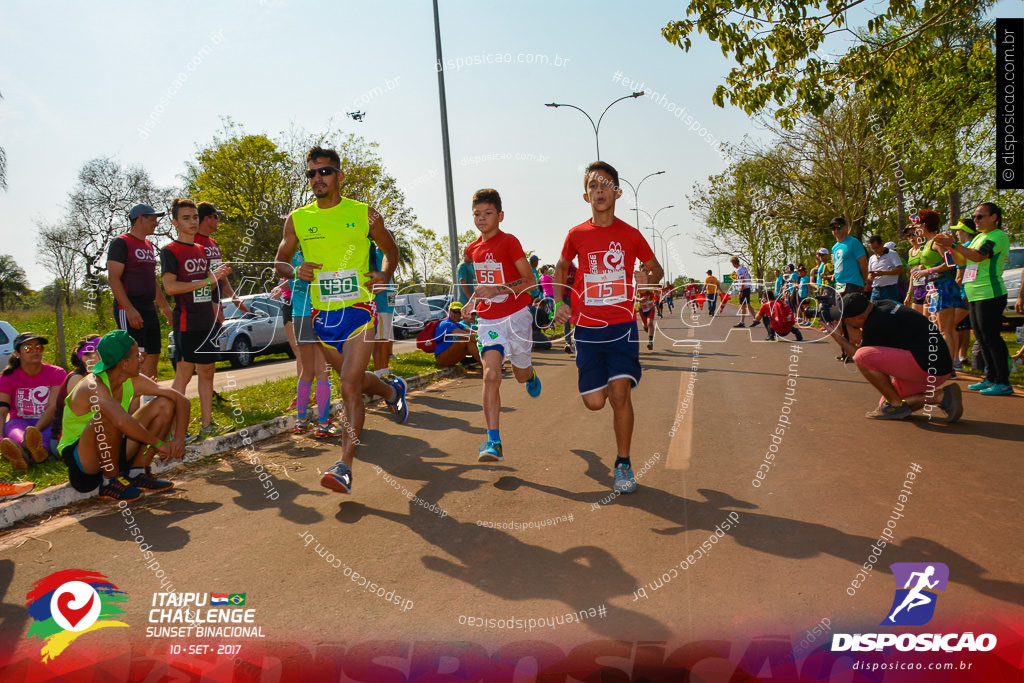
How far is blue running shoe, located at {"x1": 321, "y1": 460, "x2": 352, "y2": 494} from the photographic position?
169 inches

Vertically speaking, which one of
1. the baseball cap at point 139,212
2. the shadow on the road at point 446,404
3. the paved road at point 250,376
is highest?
the baseball cap at point 139,212

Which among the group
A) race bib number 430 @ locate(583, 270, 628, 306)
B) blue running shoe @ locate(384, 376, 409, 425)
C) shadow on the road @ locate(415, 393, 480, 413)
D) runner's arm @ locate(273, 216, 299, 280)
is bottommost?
shadow on the road @ locate(415, 393, 480, 413)

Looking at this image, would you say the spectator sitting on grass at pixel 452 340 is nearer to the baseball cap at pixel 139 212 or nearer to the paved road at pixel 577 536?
the paved road at pixel 577 536

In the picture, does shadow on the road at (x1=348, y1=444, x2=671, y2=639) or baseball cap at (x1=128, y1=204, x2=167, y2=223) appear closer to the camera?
shadow on the road at (x1=348, y1=444, x2=671, y2=639)

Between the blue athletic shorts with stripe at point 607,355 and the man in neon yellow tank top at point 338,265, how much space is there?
1.51 metres

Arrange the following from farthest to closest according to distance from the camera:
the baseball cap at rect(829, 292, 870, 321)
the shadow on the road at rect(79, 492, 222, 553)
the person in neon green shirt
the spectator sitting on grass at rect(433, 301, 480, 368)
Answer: the spectator sitting on grass at rect(433, 301, 480, 368)
the person in neon green shirt
the baseball cap at rect(829, 292, 870, 321)
the shadow on the road at rect(79, 492, 222, 553)

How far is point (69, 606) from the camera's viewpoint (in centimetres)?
320

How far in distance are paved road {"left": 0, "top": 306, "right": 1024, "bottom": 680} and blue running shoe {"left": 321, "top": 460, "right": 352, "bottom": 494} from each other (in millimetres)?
191

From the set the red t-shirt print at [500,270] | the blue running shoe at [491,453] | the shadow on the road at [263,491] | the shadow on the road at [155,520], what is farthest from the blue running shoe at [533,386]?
the shadow on the road at [155,520]

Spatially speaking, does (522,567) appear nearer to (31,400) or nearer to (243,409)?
(31,400)

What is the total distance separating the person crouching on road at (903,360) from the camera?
6.21 metres

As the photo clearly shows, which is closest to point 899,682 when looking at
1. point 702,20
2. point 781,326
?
point 702,20

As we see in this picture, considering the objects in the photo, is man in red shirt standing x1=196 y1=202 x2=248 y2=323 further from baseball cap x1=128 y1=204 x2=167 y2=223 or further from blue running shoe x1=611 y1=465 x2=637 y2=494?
blue running shoe x1=611 y1=465 x2=637 y2=494

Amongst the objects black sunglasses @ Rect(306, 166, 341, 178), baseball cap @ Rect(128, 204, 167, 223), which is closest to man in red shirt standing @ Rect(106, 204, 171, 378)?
baseball cap @ Rect(128, 204, 167, 223)
